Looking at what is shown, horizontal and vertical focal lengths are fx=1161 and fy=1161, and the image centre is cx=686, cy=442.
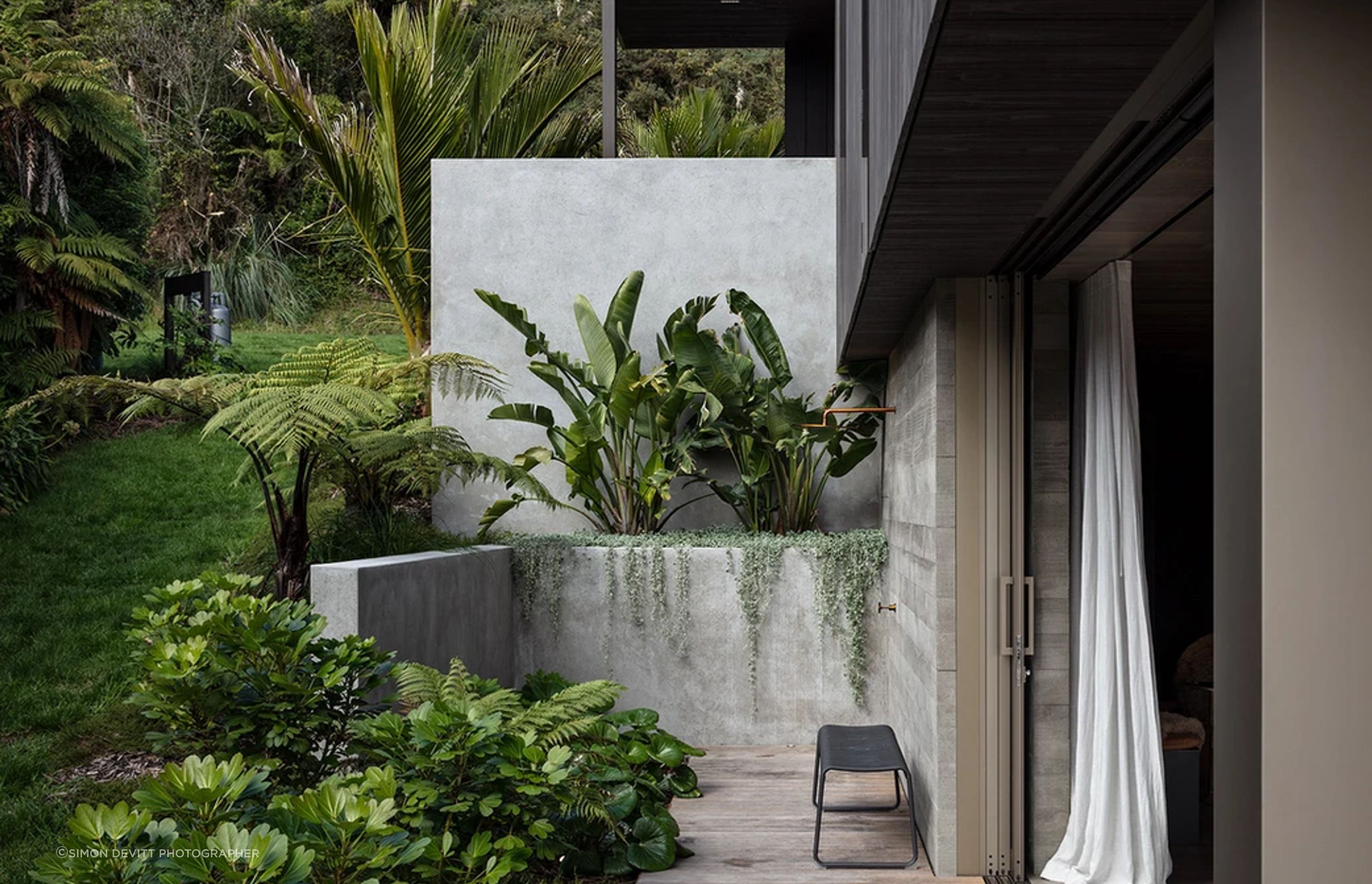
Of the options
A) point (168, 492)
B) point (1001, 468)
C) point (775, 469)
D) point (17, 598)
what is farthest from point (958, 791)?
point (168, 492)

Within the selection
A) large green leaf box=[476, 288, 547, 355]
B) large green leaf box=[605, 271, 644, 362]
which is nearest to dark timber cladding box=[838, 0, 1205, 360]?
large green leaf box=[605, 271, 644, 362]

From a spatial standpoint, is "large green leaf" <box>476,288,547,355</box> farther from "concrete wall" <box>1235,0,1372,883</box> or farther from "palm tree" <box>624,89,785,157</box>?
"concrete wall" <box>1235,0,1372,883</box>

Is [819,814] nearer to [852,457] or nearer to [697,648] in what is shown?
[697,648]

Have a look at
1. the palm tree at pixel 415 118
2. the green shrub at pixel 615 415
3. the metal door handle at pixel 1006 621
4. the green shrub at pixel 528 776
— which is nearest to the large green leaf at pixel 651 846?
the green shrub at pixel 528 776

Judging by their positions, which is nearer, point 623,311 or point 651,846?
point 651,846

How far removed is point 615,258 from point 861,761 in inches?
173

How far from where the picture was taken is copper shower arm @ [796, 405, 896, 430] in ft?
21.4

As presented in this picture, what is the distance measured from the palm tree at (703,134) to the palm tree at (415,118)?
2.57ft

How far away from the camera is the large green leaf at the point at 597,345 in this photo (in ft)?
24.5

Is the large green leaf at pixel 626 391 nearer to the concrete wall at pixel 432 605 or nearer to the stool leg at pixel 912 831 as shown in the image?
the concrete wall at pixel 432 605

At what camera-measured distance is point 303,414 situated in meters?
5.13

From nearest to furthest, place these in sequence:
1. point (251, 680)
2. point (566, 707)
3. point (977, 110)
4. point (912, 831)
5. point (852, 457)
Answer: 1. point (977, 110)
2. point (251, 680)
3. point (566, 707)
4. point (912, 831)
5. point (852, 457)

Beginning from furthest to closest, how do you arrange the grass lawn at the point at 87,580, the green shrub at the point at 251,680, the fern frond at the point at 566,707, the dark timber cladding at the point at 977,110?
1. the grass lawn at the point at 87,580
2. the fern frond at the point at 566,707
3. the green shrub at the point at 251,680
4. the dark timber cladding at the point at 977,110

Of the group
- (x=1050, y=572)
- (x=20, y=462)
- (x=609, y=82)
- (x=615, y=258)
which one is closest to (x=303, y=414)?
(x=1050, y=572)
